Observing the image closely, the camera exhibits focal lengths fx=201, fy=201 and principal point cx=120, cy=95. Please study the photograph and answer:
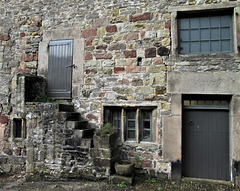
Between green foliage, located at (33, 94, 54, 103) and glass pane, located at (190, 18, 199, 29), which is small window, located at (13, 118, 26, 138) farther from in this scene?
glass pane, located at (190, 18, 199, 29)

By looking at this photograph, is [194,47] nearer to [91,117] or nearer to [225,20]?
[225,20]

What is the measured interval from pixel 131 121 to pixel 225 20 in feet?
11.0

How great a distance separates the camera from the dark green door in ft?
15.4

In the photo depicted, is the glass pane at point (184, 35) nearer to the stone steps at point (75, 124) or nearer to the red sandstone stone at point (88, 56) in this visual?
the red sandstone stone at point (88, 56)

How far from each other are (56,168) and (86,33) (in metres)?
3.57

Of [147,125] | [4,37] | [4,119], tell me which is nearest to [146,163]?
[147,125]

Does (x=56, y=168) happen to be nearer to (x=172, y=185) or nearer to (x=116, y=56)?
(x=172, y=185)

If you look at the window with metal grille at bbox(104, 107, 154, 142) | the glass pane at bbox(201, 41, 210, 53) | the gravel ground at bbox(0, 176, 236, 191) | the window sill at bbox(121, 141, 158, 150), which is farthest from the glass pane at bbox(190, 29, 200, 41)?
the gravel ground at bbox(0, 176, 236, 191)

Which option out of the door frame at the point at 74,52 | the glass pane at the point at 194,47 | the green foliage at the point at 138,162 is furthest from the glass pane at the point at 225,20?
the green foliage at the point at 138,162

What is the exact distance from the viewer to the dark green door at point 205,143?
471 centimetres

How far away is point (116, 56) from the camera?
208 inches

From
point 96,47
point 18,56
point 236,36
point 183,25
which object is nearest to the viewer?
point 236,36

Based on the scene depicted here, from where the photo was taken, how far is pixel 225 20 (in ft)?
15.8

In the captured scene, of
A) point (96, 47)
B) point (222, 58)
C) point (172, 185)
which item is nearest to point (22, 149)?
point (96, 47)
